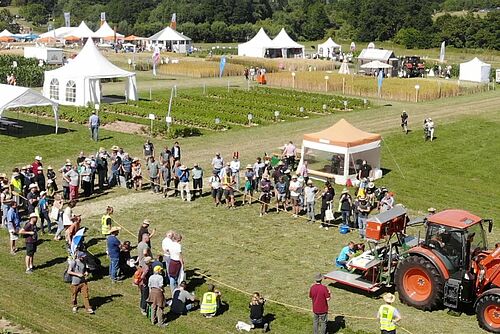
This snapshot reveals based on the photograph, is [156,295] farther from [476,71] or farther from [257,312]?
[476,71]

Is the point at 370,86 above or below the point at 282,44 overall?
below

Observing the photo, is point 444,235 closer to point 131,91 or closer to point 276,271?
point 276,271

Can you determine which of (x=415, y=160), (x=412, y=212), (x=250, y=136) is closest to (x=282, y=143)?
(x=250, y=136)

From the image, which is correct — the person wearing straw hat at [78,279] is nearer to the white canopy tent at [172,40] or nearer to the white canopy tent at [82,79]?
the white canopy tent at [82,79]

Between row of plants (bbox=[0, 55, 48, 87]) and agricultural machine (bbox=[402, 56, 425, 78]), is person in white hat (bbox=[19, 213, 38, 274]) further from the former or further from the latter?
agricultural machine (bbox=[402, 56, 425, 78])

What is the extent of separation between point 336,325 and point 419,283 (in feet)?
6.58

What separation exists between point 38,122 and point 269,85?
74.6 feet

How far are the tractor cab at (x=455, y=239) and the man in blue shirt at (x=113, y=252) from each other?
671cm

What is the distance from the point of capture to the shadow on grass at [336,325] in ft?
44.7

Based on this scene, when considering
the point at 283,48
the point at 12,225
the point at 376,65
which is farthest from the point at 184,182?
the point at 283,48

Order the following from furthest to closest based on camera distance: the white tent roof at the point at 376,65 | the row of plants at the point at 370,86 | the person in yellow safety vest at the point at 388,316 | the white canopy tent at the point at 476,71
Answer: the white tent roof at the point at 376,65 → the white canopy tent at the point at 476,71 → the row of plants at the point at 370,86 → the person in yellow safety vest at the point at 388,316

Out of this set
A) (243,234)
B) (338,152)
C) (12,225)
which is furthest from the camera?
(338,152)

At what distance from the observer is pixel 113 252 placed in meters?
15.6

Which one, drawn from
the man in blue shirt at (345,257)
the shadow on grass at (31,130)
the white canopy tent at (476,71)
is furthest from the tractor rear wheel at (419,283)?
the white canopy tent at (476,71)
